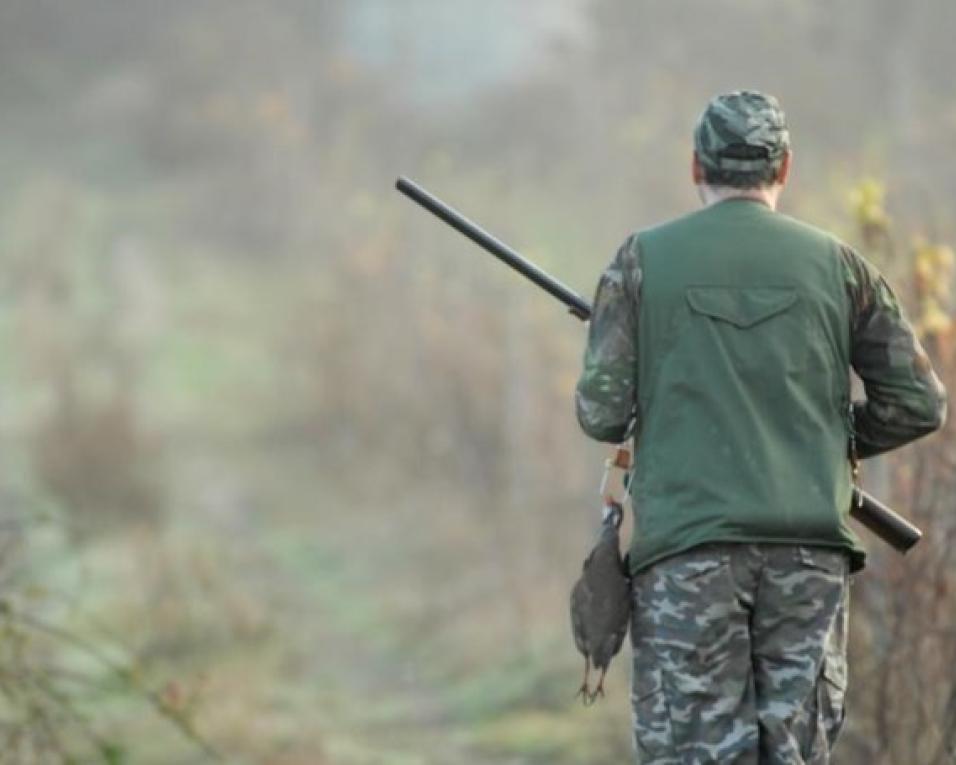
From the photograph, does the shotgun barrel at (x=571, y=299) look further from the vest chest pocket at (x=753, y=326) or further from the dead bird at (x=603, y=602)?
the dead bird at (x=603, y=602)

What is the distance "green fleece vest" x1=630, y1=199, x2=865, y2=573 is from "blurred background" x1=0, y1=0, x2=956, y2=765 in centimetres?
158

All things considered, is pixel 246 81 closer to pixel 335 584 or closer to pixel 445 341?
pixel 445 341

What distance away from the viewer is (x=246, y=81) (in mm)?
24375

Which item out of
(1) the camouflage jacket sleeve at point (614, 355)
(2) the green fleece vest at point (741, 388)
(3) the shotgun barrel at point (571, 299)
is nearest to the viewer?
(2) the green fleece vest at point (741, 388)

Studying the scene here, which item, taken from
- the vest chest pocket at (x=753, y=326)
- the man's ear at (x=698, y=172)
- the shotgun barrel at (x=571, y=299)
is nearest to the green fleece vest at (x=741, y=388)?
the vest chest pocket at (x=753, y=326)

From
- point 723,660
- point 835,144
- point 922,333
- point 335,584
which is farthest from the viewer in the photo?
point 835,144

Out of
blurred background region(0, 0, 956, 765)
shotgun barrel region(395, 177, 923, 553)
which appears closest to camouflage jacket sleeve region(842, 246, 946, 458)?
shotgun barrel region(395, 177, 923, 553)

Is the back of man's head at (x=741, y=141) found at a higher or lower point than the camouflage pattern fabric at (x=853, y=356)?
higher

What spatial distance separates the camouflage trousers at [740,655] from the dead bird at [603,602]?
7 centimetres

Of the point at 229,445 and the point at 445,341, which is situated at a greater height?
the point at 445,341

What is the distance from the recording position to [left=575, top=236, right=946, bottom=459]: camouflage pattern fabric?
4.05 metres

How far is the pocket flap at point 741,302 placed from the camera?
397 centimetres

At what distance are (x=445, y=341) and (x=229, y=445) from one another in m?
2.48

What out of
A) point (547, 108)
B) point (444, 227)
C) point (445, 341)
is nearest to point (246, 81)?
point (547, 108)
